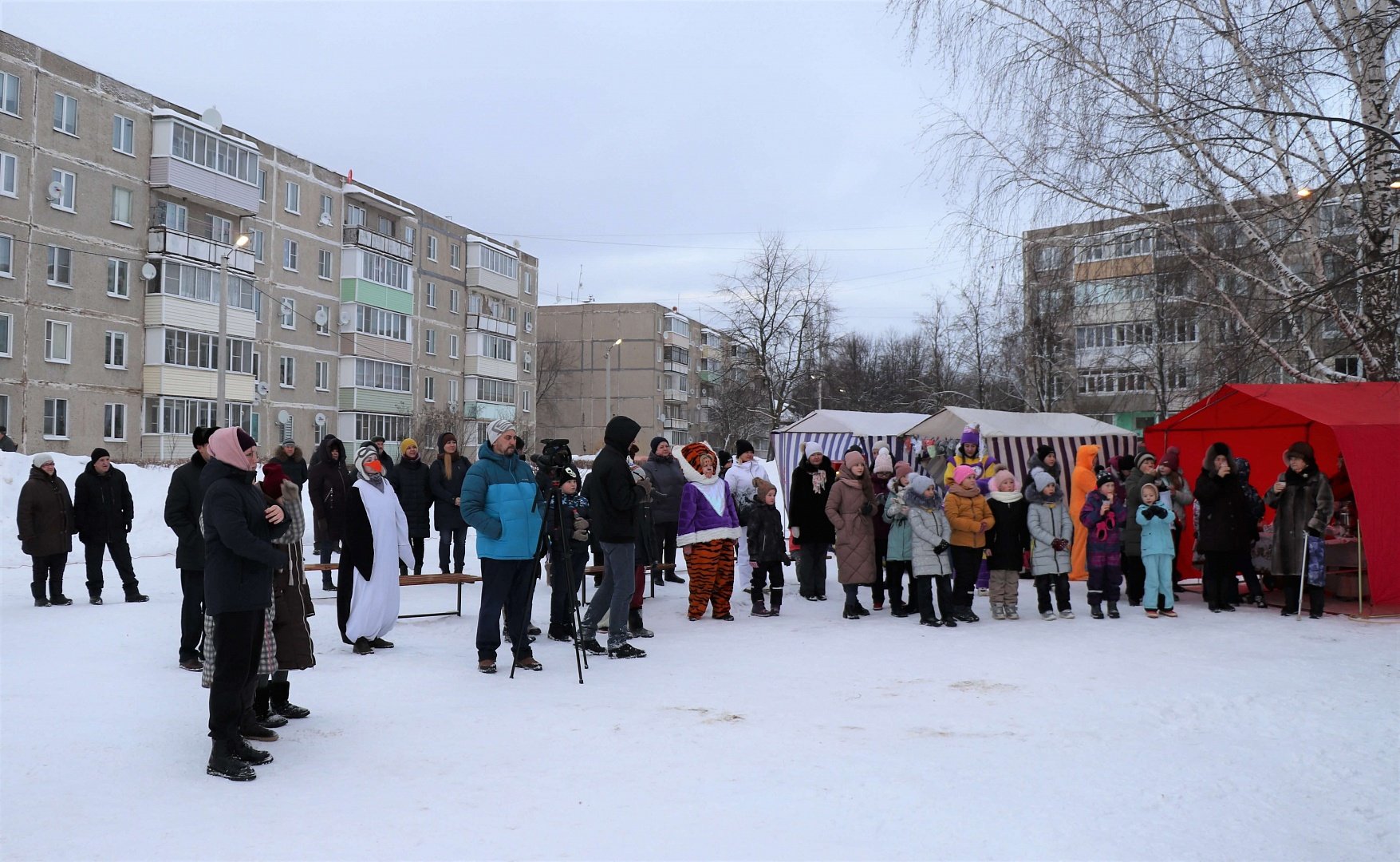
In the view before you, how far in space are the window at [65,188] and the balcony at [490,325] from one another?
24.6 metres

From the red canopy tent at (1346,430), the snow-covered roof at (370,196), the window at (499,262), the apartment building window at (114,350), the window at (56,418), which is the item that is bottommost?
the red canopy tent at (1346,430)

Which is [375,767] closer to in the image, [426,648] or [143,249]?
[426,648]

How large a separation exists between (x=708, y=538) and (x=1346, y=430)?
7114 mm

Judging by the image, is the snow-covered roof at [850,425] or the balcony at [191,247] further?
the balcony at [191,247]

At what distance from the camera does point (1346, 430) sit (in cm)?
1142

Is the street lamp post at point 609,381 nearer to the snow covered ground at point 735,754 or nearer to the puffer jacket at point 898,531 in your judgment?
the puffer jacket at point 898,531

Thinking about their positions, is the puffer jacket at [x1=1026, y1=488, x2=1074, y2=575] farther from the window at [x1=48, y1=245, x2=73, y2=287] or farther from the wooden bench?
the window at [x1=48, y1=245, x2=73, y2=287]

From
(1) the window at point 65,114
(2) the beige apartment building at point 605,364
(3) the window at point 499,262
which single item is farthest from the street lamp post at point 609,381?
(1) the window at point 65,114

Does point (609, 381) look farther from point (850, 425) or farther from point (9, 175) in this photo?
point (850, 425)

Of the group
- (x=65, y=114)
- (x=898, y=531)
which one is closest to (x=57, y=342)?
(x=65, y=114)

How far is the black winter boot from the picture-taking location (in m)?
6.43

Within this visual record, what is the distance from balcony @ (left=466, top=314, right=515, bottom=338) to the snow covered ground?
47844mm

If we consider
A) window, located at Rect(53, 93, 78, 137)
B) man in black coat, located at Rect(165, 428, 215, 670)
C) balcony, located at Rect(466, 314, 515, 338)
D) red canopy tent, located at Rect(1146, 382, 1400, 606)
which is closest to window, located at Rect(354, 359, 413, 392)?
balcony, located at Rect(466, 314, 515, 338)

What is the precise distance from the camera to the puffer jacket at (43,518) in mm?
11539
